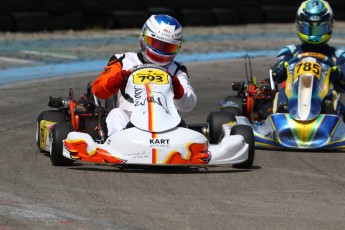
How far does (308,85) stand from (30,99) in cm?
400

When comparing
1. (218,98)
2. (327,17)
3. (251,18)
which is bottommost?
(251,18)

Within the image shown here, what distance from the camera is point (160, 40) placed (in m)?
8.34

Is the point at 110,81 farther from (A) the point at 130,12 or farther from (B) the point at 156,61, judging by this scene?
(A) the point at 130,12

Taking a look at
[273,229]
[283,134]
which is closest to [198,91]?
[283,134]

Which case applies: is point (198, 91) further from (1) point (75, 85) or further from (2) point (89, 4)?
(2) point (89, 4)

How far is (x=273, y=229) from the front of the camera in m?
5.60

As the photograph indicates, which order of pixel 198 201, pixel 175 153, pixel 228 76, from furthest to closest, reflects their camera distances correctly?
pixel 228 76
pixel 175 153
pixel 198 201

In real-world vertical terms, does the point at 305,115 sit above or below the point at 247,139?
below

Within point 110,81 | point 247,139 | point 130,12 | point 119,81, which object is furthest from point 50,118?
point 130,12

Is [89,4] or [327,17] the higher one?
[327,17]

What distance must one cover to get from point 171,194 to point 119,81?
1640mm

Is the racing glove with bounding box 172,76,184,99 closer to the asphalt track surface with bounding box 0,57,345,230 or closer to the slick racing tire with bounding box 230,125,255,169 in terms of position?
the slick racing tire with bounding box 230,125,255,169

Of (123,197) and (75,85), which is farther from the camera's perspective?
(75,85)

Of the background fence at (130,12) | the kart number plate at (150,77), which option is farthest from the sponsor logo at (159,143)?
the background fence at (130,12)
